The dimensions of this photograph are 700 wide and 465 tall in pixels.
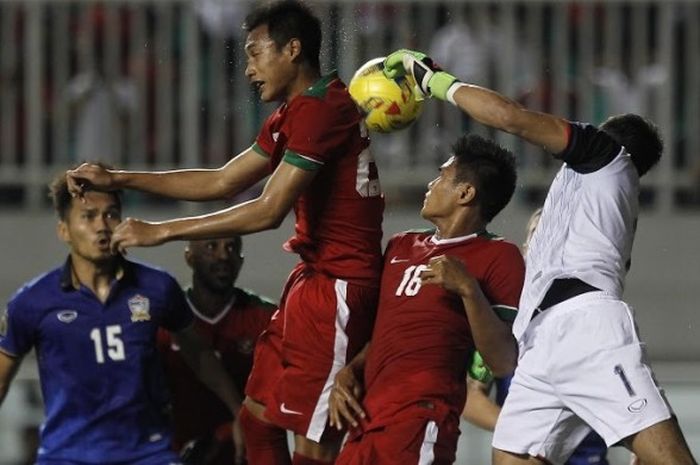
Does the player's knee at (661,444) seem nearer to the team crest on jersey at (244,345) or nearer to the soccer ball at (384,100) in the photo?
the soccer ball at (384,100)

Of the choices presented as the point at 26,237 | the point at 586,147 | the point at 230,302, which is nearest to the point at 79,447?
the point at 230,302

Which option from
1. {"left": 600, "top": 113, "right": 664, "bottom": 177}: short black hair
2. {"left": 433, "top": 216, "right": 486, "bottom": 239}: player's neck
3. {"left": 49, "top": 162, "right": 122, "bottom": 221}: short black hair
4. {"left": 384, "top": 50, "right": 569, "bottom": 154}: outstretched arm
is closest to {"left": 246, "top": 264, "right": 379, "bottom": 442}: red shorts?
{"left": 433, "top": 216, "right": 486, "bottom": 239}: player's neck

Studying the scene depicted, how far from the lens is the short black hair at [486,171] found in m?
7.19

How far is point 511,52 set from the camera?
1295cm

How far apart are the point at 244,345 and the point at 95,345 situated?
3.18ft

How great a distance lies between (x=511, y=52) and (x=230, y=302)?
4.72 metres

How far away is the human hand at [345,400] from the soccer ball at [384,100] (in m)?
0.90

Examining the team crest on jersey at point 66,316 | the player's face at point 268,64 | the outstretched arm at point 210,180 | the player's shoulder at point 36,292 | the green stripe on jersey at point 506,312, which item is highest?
the player's face at point 268,64

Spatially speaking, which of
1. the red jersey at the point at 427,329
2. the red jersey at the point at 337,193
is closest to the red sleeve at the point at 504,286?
the red jersey at the point at 427,329

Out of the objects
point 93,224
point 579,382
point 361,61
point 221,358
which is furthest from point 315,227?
point 361,61

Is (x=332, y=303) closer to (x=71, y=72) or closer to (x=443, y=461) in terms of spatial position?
(x=443, y=461)

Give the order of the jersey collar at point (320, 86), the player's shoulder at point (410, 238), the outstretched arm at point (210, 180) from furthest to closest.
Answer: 1. the outstretched arm at point (210, 180)
2. the player's shoulder at point (410, 238)
3. the jersey collar at point (320, 86)

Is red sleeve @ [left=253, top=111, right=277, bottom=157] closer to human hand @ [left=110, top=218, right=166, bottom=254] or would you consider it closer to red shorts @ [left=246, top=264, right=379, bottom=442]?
red shorts @ [left=246, top=264, right=379, bottom=442]

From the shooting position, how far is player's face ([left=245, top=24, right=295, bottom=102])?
23.2 feet
